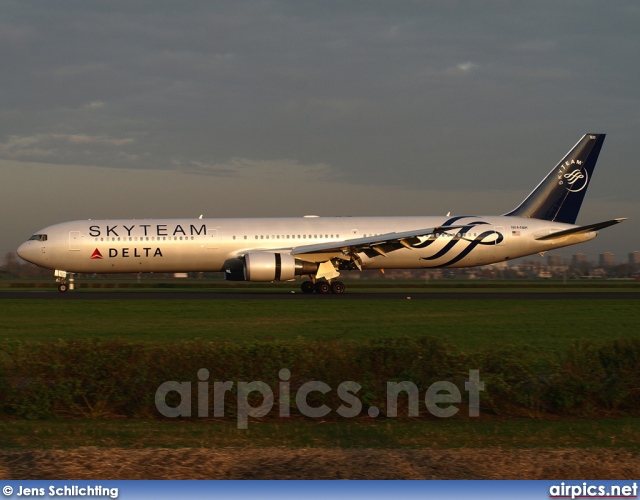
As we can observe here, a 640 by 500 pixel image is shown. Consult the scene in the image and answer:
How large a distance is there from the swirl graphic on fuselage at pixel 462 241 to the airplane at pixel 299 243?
0.05 m

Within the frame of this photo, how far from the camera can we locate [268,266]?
1205 inches

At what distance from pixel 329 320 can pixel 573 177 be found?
2379 cm

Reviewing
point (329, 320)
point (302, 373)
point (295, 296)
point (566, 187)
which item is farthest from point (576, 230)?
point (302, 373)

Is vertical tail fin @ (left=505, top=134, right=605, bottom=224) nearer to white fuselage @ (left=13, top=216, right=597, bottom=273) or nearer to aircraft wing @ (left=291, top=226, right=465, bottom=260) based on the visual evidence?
→ white fuselage @ (left=13, top=216, right=597, bottom=273)

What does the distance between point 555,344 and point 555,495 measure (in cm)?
980

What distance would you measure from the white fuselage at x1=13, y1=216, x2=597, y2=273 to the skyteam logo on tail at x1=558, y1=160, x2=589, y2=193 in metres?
3.37

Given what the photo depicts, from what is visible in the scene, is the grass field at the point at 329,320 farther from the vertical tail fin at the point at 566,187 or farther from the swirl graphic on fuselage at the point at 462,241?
the vertical tail fin at the point at 566,187

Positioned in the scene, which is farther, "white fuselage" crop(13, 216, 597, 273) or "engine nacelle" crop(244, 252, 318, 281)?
"white fuselage" crop(13, 216, 597, 273)

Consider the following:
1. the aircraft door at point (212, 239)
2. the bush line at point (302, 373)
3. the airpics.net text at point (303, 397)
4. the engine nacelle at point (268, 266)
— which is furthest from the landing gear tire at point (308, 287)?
the airpics.net text at point (303, 397)

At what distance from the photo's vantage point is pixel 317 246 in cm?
3284

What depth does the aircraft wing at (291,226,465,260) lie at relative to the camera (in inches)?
1249

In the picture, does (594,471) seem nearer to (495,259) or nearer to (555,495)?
(555,495)

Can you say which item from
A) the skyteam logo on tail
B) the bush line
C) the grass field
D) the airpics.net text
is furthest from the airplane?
the airpics.net text

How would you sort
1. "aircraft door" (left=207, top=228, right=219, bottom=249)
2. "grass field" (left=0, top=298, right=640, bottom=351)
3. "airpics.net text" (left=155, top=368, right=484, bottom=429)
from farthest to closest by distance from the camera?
1. "aircraft door" (left=207, top=228, right=219, bottom=249)
2. "grass field" (left=0, top=298, right=640, bottom=351)
3. "airpics.net text" (left=155, top=368, right=484, bottom=429)
